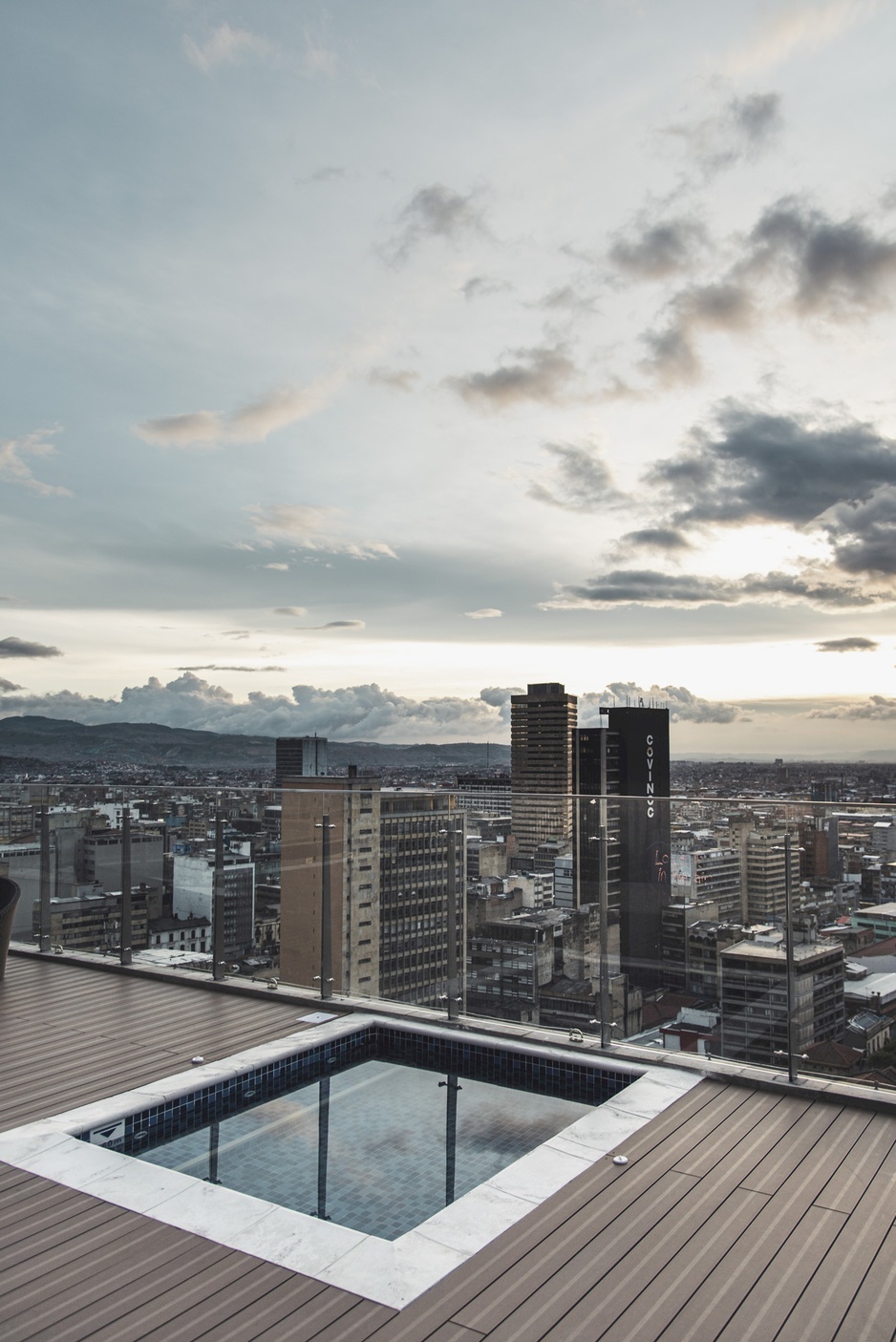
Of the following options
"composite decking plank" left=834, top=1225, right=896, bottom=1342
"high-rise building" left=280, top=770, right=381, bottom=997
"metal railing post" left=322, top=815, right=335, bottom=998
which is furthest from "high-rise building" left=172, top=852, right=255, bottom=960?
"composite decking plank" left=834, top=1225, right=896, bottom=1342

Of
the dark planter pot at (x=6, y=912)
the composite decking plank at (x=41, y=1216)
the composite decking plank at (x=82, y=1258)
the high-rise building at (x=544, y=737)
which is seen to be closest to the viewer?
the composite decking plank at (x=82, y=1258)

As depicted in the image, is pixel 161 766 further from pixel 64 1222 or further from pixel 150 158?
pixel 64 1222

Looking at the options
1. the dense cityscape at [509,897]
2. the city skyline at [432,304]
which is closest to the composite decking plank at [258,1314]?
the dense cityscape at [509,897]

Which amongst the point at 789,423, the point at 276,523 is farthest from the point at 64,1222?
the point at 276,523

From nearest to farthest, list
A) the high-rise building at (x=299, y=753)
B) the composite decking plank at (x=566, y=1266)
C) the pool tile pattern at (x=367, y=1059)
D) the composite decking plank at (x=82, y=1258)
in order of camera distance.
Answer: the composite decking plank at (x=566, y=1266) < the composite decking plank at (x=82, y=1258) < the pool tile pattern at (x=367, y=1059) < the high-rise building at (x=299, y=753)

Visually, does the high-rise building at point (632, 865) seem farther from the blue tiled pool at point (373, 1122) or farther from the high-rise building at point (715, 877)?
the blue tiled pool at point (373, 1122)

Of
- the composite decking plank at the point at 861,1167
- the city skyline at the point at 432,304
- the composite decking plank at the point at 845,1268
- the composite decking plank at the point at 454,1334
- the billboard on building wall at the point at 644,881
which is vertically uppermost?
the city skyline at the point at 432,304
